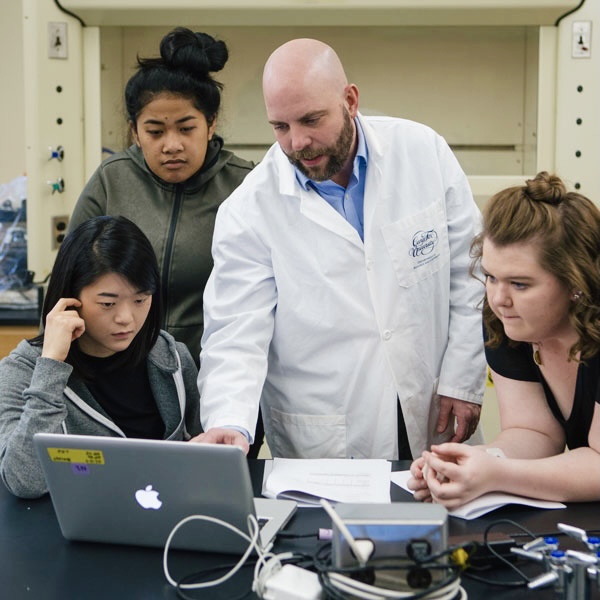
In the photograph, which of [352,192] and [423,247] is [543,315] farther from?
[352,192]

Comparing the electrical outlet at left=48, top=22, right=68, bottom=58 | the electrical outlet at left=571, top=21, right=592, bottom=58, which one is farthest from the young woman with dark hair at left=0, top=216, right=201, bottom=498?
the electrical outlet at left=571, top=21, right=592, bottom=58

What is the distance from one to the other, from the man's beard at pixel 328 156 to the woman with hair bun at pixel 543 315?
15.6 inches

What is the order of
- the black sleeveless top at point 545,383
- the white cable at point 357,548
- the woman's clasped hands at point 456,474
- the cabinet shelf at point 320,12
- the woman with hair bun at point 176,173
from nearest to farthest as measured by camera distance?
the white cable at point 357,548
the woman's clasped hands at point 456,474
the black sleeveless top at point 545,383
the woman with hair bun at point 176,173
the cabinet shelf at point 320,12

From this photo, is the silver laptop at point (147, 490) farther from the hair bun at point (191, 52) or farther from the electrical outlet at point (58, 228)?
the electrical outlet at point (58, 228)

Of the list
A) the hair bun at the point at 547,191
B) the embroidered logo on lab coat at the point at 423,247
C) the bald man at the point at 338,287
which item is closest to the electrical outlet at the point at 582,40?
the bald man at the point at 338,287

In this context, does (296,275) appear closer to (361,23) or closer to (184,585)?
(184,585)

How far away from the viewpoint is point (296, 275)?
1680 mm

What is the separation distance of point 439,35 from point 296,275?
129 centimetres

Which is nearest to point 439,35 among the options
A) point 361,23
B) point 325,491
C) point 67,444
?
point 361,23

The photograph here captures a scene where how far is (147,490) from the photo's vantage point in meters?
1.11

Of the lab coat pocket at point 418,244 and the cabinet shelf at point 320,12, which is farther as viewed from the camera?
the cabinet shelf at point 320,12

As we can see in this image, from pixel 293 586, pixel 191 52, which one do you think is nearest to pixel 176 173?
pixel 191 52

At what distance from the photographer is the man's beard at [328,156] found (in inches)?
63.5

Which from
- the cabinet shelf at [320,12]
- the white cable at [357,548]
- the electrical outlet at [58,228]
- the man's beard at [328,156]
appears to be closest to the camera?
the white cable at [357,548]
